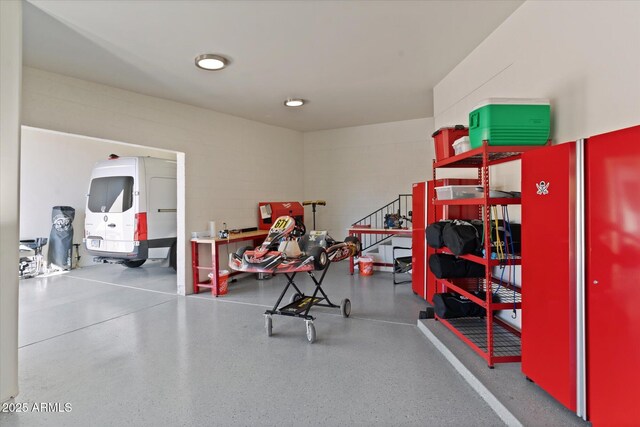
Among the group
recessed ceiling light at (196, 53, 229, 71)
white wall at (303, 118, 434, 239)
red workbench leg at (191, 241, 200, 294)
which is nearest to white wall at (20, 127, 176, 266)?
red workbench leg at (191, 241, 200, 294)

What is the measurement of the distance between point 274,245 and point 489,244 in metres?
2.07

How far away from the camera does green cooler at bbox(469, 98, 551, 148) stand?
2139 millimetres

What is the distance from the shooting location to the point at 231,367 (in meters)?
2.54

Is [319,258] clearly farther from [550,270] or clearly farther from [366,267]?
[366,267]

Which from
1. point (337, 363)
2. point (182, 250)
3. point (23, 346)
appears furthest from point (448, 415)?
point (182, 250)

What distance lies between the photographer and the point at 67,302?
441 centimetres

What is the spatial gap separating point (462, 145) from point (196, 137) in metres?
4.05

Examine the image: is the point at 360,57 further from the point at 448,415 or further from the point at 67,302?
the point at 67,302

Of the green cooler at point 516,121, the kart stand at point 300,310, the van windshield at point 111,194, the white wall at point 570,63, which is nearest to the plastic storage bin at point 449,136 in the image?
the white wall at point 570,63

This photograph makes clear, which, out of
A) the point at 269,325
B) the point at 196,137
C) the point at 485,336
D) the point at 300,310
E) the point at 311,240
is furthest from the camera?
the point at 196,137

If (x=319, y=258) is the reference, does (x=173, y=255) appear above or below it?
below

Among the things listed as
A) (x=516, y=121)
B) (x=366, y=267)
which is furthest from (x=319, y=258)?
(x=366, y=267)

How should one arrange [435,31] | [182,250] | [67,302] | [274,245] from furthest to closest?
[182,250] < [67,302] < [274,245] < [435,31]

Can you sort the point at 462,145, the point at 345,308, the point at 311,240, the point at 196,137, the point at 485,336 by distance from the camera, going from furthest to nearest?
1. the point at 196,137
2. the point at 311,240
3. the point at 345,308
4. the point at 485,336
5. the point at 462,145
